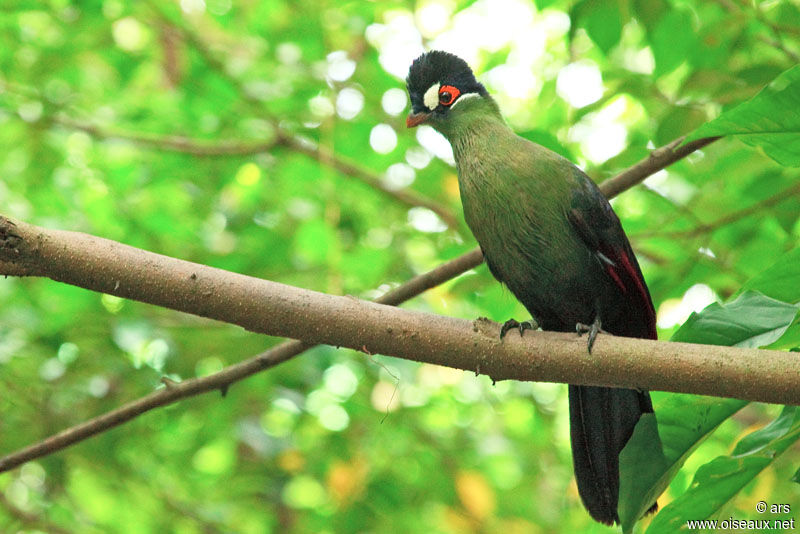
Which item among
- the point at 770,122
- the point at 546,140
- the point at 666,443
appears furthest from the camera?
the point at 546,140

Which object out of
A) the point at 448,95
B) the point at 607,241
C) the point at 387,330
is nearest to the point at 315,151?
the point at 448,95

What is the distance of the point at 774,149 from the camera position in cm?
180

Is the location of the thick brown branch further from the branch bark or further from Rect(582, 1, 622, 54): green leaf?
Rect(582, 1, 622, 54): green leaf

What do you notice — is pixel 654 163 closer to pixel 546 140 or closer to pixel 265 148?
pixel 546 140

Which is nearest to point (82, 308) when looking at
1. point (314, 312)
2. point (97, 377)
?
point (97, 377)

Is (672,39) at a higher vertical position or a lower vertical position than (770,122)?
lower

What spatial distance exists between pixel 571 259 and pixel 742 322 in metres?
0.95

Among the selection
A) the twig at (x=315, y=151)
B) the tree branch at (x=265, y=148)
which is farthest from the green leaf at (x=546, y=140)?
the tree branch at (x=265, y=148)

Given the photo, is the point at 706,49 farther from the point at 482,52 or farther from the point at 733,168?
the point at 482,52

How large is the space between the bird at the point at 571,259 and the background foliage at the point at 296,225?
170 millimetres

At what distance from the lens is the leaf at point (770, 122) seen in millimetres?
A: 1706

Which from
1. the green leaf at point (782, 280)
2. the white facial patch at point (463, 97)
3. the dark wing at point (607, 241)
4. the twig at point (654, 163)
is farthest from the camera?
the white facial patch at point (463, 97)

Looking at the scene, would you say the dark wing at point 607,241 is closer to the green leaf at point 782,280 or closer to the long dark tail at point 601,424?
the long dark tail at point 601,424

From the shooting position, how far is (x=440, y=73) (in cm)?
311
